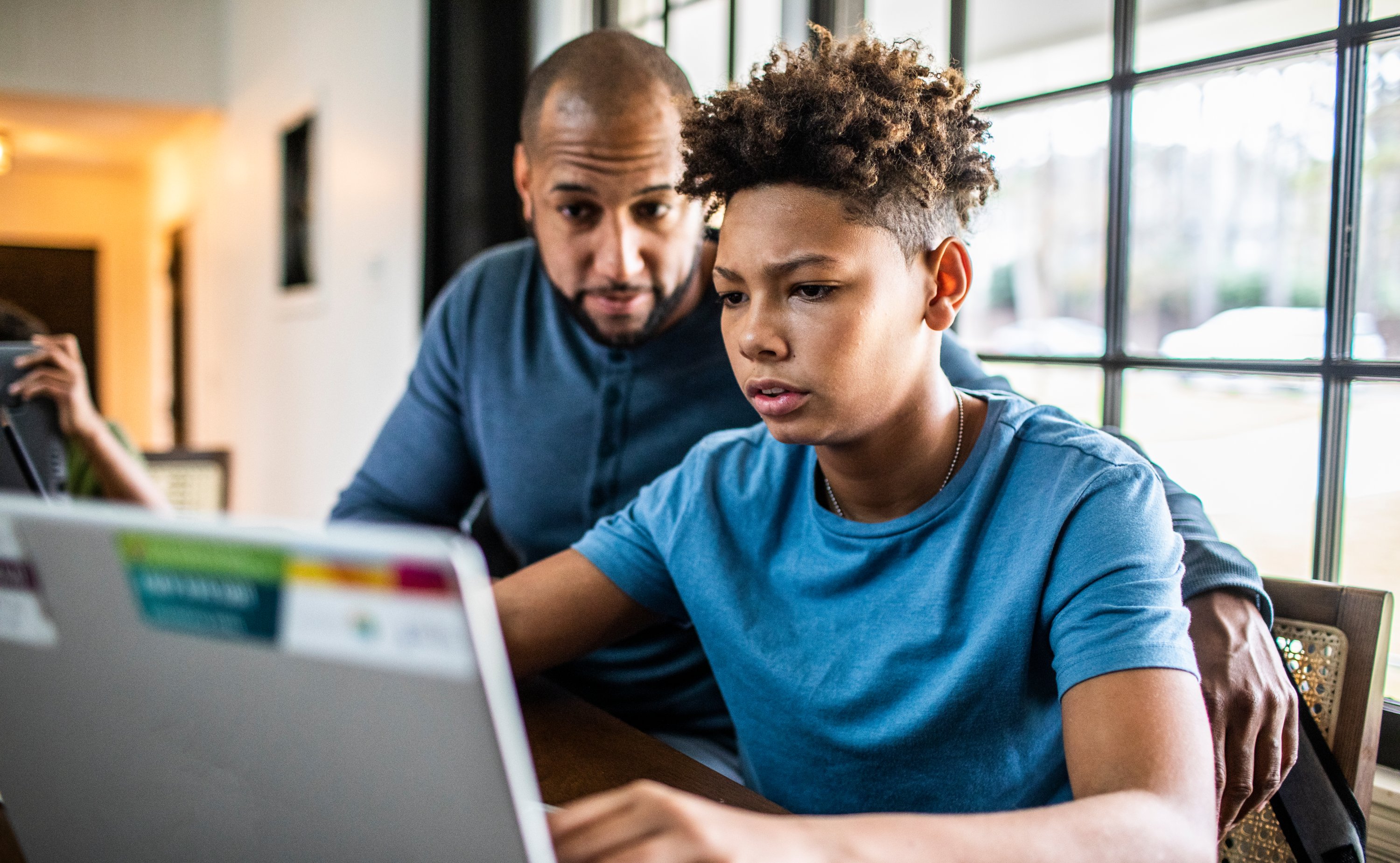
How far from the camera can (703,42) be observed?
2238 mm

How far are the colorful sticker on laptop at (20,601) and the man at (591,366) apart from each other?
2.98ft

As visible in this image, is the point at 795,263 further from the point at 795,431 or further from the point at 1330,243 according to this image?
the point at 1330,243

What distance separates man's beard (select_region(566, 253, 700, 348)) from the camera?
141 cm

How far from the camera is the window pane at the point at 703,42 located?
7.07 ft

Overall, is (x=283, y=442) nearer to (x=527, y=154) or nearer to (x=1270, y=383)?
(x=527, y=154)

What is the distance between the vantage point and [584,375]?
1.49 meters

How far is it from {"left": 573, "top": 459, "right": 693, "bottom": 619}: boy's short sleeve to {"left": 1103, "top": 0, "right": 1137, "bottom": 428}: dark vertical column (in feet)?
2.44

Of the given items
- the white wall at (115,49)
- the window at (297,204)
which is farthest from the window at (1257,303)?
the white wall at (115,49)

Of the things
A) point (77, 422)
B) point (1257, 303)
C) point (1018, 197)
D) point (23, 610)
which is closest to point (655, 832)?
point (23, 610)

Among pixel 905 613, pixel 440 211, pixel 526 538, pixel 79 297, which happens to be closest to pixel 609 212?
pixel 526 538

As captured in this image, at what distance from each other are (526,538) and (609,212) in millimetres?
516

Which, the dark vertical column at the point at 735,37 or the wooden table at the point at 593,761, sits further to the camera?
the dark vertical column at the point at 735,37

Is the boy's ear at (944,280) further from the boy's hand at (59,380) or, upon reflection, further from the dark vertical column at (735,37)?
the dark vertical column at (735,37)

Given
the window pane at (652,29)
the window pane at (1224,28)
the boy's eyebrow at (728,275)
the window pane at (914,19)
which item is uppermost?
the window pane at (652,29)
